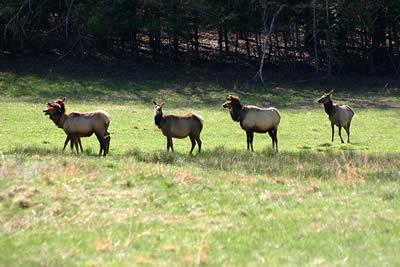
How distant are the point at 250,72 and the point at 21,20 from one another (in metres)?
21.1

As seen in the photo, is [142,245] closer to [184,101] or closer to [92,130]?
[92,130]

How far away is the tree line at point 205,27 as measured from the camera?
4169 cm

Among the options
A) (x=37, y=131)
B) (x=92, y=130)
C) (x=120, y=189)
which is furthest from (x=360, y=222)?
(x=37, y=131)

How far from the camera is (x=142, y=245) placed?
7711 millimetres

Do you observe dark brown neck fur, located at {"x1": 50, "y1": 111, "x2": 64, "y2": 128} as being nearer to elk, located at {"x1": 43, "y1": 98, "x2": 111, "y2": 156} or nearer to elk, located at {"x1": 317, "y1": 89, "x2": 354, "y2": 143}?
elk, located at {"x1": 43, "y1": 98, "x2": 111, "y2": 156}

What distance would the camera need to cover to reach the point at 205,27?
43.7m

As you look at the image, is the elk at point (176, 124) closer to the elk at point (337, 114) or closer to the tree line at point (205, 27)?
the elk at point (337, 114)

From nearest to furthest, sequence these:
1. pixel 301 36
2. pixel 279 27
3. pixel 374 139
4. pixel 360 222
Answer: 1. pixel 360 222
2. pixel 374 139
3. pixel 279 27
4. pixel 301 36

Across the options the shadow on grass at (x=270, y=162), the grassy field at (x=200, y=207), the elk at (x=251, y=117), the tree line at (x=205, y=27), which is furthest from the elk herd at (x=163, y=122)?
the tree line at (x=205, y=27)

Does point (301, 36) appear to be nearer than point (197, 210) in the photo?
No

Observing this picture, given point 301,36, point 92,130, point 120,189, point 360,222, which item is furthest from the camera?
point 301,36

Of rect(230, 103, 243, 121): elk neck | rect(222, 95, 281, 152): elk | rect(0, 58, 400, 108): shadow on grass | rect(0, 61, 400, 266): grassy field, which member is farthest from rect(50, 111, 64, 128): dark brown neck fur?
rect(0, 58, 400, 108): shadow on grass

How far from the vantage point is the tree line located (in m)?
41.7

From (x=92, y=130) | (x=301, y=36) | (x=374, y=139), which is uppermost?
(x=301, y=36)
